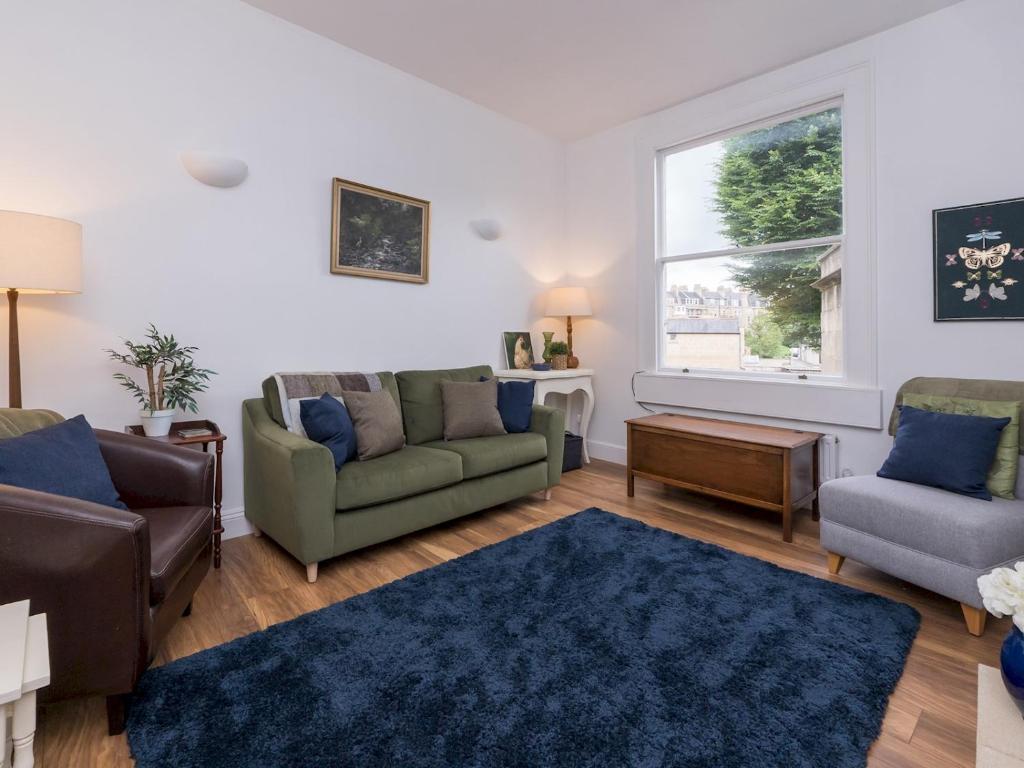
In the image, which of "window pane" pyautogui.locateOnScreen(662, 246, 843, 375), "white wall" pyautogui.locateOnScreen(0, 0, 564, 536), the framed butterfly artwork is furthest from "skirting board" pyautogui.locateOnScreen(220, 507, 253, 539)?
the framed butterfly artwork

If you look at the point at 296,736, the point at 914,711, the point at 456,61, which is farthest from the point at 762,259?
the point at 296,736

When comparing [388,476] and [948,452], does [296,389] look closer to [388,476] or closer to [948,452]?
[388,476]

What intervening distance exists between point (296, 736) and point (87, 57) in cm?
299

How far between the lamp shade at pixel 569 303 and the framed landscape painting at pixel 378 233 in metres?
1.28

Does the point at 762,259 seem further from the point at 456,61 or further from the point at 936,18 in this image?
the point at 456,61

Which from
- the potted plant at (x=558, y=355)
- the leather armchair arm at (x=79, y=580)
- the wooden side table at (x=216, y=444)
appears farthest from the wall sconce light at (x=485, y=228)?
the leather armchair arm at (x=79, y=580)

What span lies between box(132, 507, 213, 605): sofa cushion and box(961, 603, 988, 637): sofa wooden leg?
275 cm

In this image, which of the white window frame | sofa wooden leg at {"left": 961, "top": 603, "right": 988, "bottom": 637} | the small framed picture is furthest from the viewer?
the small framed picture

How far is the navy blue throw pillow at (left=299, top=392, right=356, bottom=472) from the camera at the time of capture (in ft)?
8.55

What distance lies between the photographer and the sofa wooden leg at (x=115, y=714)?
1452 millimetres

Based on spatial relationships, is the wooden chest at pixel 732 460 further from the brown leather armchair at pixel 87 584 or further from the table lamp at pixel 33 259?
the table lamp at pixel 33 259

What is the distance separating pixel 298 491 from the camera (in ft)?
7.54

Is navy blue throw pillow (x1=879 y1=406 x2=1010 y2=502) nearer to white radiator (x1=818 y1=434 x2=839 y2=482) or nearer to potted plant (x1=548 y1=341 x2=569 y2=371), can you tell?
white radiator (x1=818 y1=434 x2=839 y2=482)

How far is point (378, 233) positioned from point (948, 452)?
3.30 m
